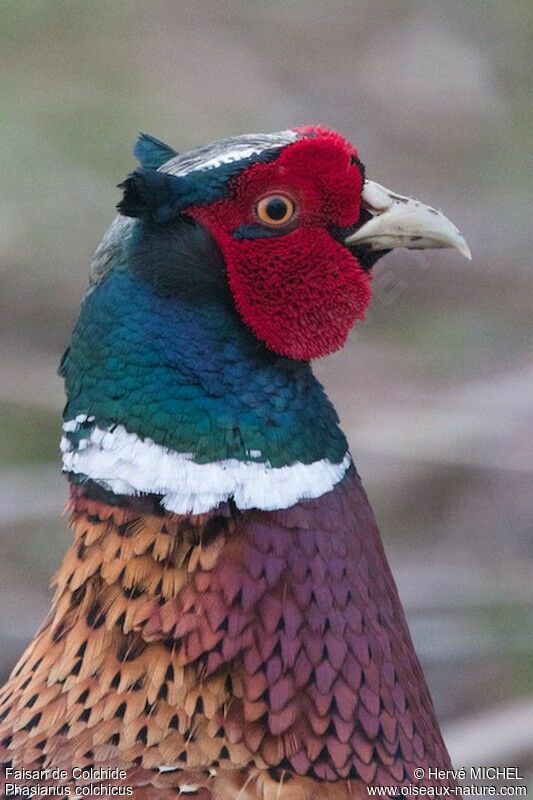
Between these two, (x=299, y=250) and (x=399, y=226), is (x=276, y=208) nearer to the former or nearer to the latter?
(x=299, y=250)

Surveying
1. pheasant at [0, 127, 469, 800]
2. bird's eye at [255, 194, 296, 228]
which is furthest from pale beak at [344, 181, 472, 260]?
bird's eye at [255, 194, 296, 228]

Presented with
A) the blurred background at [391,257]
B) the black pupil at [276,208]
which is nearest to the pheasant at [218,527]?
the black pupil at [276,208]

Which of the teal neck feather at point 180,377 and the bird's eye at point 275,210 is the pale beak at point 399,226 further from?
the teal neck feather at point 180,377

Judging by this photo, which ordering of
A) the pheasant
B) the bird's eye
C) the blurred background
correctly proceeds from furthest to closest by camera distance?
1. the blurred background
2. the bird's eye
3. the pheasant

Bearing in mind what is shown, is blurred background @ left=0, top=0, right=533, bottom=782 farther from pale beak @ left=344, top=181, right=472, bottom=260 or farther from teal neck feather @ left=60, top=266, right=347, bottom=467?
teal neck feather @ left=60, top=266, right=347, bottom=467

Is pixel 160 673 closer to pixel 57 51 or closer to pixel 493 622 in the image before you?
pixel 493 622

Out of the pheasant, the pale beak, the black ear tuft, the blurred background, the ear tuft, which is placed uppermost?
the blurred background

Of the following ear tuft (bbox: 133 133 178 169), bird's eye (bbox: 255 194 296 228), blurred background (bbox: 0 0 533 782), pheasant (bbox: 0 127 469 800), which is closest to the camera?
pheasant (bbox: 0 127 469 800)
